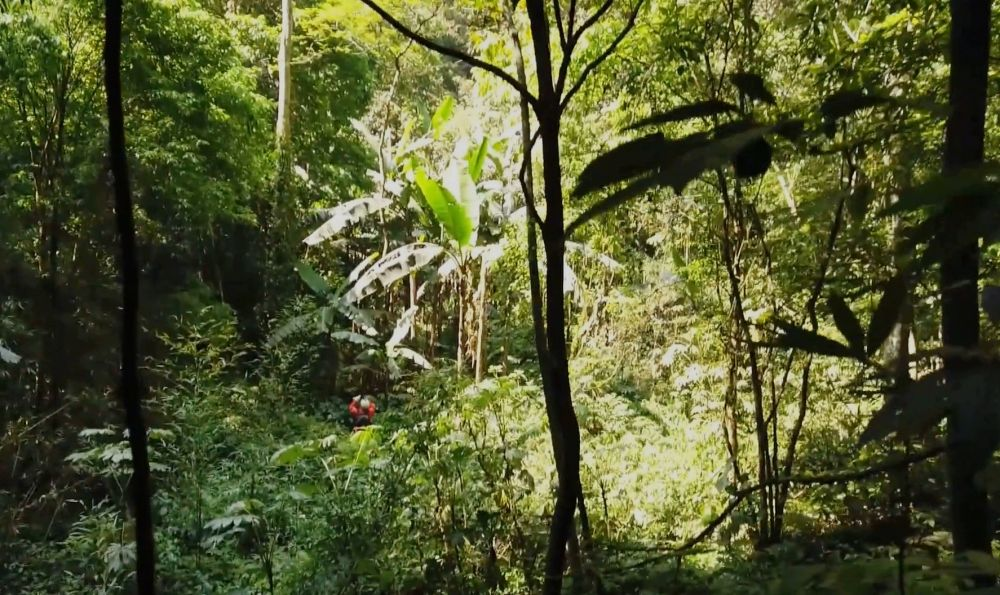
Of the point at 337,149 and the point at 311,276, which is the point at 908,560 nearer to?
the point at 311,276

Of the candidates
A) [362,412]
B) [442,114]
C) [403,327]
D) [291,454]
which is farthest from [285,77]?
[291,454]

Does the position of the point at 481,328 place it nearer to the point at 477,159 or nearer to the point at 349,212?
the point at 477,159

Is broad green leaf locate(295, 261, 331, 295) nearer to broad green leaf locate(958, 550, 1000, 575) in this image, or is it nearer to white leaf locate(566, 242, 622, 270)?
white leaf locate(566, 242, 622, 270)

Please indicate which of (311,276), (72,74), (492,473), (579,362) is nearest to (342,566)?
(492,473)

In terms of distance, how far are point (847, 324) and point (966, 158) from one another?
17 cm

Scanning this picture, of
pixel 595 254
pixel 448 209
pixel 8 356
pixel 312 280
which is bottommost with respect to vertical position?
pixel 8 356

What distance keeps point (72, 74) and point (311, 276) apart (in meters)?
2.48

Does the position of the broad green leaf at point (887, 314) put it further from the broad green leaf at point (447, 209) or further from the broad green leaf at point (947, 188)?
the broad green leaf at point (447, 209)

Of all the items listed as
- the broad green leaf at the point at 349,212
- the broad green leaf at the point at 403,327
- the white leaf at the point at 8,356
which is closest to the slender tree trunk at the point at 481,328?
the broad green leaf at the point at 403,327

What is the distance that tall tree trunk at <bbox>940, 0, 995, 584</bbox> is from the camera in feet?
1.53

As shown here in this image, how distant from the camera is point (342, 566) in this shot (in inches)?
93.4

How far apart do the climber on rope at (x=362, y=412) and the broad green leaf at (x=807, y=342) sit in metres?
4.83

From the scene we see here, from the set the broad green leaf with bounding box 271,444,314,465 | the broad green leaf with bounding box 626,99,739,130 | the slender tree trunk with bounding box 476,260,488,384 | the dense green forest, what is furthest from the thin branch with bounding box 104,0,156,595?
the slender tree trunk with bounding box 476,260,488,384

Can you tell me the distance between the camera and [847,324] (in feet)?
1.34
